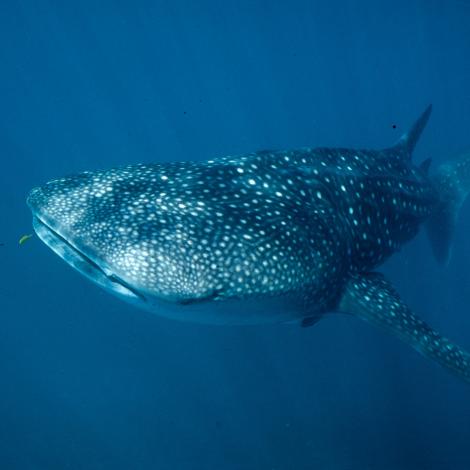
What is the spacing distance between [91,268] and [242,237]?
3.93 feet

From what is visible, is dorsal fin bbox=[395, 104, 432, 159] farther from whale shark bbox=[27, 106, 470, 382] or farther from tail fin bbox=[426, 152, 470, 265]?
whale shark bbox=[27, 106, 470, 382]

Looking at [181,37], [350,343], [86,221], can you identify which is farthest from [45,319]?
[181,37]

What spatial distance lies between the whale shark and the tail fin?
3.01m

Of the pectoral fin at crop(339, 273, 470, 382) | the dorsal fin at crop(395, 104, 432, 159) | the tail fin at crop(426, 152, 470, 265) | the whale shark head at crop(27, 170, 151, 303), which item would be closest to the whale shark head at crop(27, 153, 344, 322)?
the whale shark head at crop(27, 170, 151, 303)

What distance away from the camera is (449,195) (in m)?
8.20

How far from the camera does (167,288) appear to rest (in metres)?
A: 2.91

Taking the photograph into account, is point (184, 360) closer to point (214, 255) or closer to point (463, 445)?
point (463, 445)

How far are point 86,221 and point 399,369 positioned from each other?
34.0 ft

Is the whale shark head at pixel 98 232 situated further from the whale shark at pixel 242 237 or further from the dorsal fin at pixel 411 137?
the dorsal fin at pixel 411 137

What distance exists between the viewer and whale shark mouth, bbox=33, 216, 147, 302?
9.86 feet

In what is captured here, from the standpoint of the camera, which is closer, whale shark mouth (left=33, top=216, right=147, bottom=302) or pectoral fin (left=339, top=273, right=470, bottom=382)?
whale shark mouth (left=33, top=216, right=147, bottom=302)

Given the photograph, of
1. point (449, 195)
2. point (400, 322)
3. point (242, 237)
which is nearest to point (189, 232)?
point (242, 237)

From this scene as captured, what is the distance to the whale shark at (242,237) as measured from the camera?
3039mm

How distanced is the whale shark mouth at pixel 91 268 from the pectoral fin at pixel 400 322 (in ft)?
7.85
